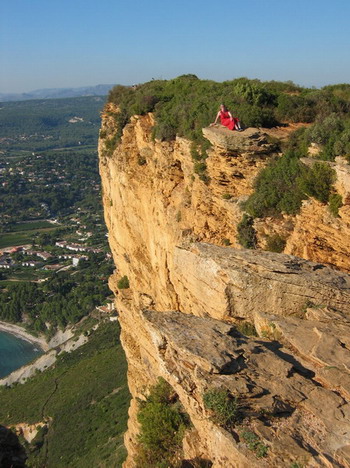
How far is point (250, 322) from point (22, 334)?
66.5m

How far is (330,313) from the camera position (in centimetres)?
949

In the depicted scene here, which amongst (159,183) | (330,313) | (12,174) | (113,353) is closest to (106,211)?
(159,183)

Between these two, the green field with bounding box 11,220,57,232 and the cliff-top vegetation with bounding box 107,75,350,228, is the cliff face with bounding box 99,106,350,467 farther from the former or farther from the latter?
the green field with bounding box 11,220,57,232

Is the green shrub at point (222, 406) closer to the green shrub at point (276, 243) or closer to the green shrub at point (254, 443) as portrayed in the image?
the green shrub at point (254, 443)

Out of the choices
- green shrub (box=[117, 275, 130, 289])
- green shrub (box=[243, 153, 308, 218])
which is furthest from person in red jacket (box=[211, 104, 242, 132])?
green shrub (box=[117, 275, 130, 289])

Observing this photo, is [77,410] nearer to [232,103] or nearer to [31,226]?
[232,103]

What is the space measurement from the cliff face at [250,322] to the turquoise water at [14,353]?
48079 mm

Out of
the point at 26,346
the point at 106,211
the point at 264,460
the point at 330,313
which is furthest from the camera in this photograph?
the point at 26,346

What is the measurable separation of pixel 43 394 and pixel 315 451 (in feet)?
117

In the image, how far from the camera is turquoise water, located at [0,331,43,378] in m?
61.5

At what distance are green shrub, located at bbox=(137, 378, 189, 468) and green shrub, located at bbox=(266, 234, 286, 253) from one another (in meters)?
5.43

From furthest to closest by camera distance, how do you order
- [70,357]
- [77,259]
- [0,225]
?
1. [0,225]
2. [77,259]
3. [70,357]

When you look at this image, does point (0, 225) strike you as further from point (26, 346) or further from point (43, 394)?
point (43, 394)

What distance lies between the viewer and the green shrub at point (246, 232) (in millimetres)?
14805
